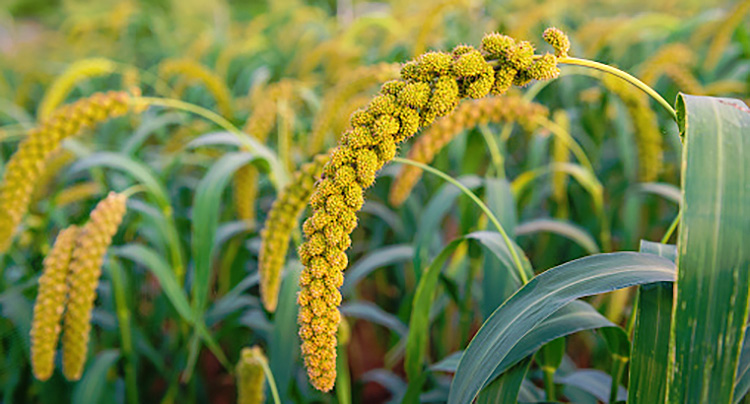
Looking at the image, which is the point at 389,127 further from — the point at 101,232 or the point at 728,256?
the point at 101,232

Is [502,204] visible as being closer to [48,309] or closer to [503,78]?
[503,78]

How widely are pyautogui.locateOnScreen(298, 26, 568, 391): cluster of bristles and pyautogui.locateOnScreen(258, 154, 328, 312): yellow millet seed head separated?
1.12 feet

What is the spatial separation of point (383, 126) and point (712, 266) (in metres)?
0.43

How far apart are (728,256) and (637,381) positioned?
261mm

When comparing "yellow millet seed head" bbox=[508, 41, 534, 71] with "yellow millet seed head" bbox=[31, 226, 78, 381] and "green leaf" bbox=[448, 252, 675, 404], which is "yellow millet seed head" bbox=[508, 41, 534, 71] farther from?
"yellow millet seed head" bbox=[31, 226, 78, 381]

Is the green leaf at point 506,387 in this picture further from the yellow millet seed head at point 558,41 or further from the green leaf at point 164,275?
the green leaf at point 164,275

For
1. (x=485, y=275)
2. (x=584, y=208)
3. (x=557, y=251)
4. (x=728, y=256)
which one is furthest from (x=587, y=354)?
(x=728, y=256)

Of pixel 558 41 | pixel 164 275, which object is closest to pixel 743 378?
pixel 558 41

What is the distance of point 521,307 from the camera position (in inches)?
34.9

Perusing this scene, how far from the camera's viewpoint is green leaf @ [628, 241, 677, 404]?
810 millimetres

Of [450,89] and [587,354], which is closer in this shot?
[450,89]

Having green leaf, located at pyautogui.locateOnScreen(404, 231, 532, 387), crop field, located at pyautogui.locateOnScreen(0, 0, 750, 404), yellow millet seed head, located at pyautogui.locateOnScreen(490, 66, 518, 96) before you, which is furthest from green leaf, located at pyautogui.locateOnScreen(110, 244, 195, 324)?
yellow millet seed head, located at pyautogui.locateOnScreen(490, 66, 518, 96)

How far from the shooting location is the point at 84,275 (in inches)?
50.6

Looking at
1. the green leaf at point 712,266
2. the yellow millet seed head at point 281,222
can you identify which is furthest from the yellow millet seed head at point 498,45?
the yellow millet seed head at point 281,222
